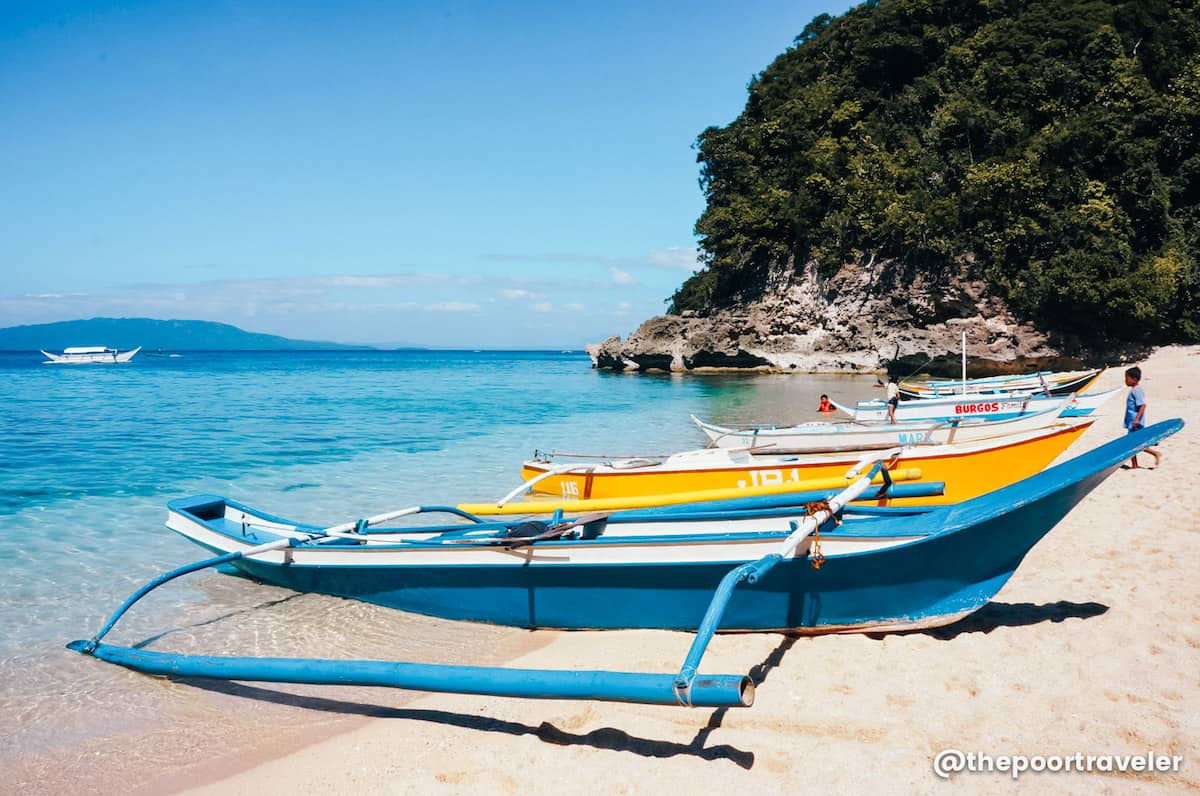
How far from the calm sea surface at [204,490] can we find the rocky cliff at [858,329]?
7476 mm

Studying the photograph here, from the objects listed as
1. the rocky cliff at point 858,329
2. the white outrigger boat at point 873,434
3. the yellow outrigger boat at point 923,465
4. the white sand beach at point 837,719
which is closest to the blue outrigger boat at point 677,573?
the white sand beach at point 837,719

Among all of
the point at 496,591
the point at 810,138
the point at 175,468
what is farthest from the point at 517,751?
the point at 810,138

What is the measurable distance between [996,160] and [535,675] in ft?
133

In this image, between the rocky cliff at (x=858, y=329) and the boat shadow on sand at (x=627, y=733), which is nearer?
the boat shadow on sand at (x=627, y=733)

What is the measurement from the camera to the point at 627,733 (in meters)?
4.30

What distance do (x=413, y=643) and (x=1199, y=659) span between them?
5862 millimetres

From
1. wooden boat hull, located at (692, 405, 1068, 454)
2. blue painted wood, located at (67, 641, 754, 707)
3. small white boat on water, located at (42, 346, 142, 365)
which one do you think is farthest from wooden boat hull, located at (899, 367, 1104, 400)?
small white boat on water, located at (42, 346, 142, 365)

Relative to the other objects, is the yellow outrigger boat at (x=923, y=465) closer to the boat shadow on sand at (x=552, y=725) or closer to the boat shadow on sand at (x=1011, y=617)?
the boat shadow on sand at (x=1011, y=617)

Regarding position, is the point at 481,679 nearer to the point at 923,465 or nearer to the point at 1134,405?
the point at 923,465

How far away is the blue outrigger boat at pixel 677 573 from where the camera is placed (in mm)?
4215

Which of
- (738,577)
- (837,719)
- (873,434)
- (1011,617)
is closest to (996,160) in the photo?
(873,434)

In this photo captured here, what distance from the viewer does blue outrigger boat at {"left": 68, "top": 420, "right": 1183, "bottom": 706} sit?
13.8 feet

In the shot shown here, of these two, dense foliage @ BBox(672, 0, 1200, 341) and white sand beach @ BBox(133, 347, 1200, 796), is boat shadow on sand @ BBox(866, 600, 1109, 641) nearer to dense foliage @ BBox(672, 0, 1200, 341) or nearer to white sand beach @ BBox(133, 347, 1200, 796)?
white sand beach @ BBox(133, 347, 1200, 796)

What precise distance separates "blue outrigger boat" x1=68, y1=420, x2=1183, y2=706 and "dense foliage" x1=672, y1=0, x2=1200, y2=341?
110 ft
